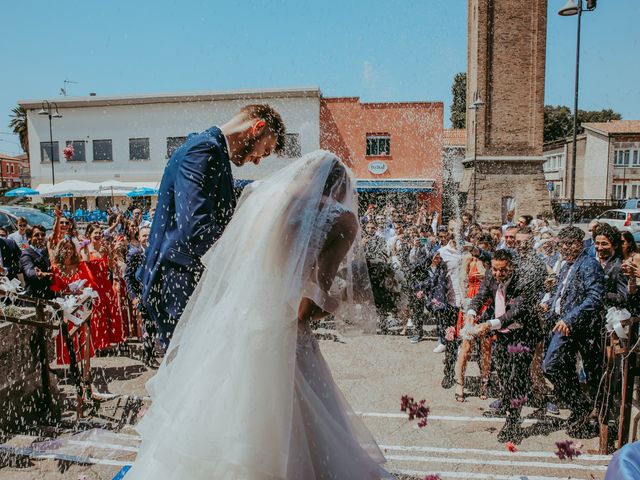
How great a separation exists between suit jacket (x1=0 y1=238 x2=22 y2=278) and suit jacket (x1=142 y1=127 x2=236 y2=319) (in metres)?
7.25

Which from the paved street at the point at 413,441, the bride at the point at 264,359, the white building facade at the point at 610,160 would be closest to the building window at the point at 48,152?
the paved street at the point at 413,441

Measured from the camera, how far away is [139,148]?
33.0 meters

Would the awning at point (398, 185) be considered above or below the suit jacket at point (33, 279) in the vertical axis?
above

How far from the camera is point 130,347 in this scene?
308 inches

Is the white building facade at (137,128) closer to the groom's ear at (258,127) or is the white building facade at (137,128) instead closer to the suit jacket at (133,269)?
the suit jacket at (133,269)

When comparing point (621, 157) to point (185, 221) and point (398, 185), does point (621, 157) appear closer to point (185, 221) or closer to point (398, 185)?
point (398, 185)

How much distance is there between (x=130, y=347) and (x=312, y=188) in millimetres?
6428

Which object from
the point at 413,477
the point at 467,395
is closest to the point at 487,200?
the point at 467,395

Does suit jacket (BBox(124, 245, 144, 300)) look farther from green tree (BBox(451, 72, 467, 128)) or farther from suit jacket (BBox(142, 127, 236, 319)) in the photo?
green tree (BBox(451, 72, 467, 128))

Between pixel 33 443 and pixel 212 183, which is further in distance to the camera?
pixel 33 443

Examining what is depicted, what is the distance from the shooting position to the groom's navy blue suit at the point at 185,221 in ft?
8.63

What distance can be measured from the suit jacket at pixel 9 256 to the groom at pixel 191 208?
23.7 feet

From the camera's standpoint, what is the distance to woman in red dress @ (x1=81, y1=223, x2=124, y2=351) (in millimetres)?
6934

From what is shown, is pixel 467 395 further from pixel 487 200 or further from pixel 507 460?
pixel 487 200
